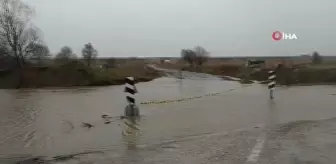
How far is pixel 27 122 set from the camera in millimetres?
13023

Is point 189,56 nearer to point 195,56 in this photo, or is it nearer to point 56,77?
point 195,56

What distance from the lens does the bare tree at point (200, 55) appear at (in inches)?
4309

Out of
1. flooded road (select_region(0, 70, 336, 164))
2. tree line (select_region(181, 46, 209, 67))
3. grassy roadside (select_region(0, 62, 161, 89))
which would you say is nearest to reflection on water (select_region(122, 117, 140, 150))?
flooded road (select_region(0, 70, 336, 164))

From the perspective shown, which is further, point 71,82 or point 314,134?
point 71,82

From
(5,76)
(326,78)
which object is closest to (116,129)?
(326,78)

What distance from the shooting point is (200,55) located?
116m

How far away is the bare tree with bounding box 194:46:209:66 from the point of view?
109 metres

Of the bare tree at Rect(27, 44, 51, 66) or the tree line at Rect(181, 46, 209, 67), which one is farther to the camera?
the tree line at Rect(181, 46, 209, 67)

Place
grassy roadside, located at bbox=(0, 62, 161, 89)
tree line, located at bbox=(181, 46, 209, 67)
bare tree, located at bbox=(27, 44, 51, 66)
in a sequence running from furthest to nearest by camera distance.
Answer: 1. tree line, located at bbox=(181, 46, 209, 67)
2. bare tree, located at bbox=(27, 44, 51, 66)
3. grassy roadside, located at bbox=(0, 62, 161, 89)

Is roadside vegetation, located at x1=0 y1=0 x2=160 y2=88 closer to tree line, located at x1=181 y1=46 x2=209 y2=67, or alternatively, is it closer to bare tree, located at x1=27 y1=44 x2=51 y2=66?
bare tree, located at x1=27 y1=44 x2=51 y2=66

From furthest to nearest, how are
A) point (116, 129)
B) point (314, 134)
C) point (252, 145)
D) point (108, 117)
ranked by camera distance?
1. point (108, 117)
2. point (116, 129)
3. point (314, 134)
4. point (252, 145)

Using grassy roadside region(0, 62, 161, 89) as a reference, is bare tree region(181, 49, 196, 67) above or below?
above

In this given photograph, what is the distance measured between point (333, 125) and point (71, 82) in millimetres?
37582

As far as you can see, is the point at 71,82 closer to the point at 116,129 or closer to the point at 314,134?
the point at 116,129
